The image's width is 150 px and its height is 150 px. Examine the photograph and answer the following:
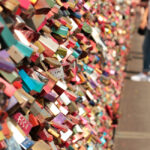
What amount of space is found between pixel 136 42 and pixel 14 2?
359 inches

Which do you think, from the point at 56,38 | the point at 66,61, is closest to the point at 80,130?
the point at 66,61

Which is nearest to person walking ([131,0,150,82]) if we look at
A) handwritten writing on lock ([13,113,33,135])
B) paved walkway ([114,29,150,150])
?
paved walkway ([114,29,150,150])

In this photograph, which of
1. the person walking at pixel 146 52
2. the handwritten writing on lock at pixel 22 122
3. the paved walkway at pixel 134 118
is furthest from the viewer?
the person walking at pixel 146 52

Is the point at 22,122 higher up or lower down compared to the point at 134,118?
higher up

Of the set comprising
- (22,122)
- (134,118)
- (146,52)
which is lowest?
(146,52)

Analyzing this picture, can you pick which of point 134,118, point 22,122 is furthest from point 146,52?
point 22,122

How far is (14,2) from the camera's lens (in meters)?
1.61

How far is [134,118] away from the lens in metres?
5.05

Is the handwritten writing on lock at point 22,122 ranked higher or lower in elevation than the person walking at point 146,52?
higher

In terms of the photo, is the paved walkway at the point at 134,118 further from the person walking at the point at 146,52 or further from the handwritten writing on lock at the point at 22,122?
the handwritten writing on lock at the point at 22,122

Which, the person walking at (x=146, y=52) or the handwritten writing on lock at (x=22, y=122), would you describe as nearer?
the handwritten writing on lock at (x=22, y=122)

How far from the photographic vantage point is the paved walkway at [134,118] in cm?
440

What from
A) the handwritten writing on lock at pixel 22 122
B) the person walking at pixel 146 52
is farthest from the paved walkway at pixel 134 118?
the handwritten writing on lock at pixel 22 122

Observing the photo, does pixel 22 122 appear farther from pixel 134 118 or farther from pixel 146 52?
pixel 146 52
